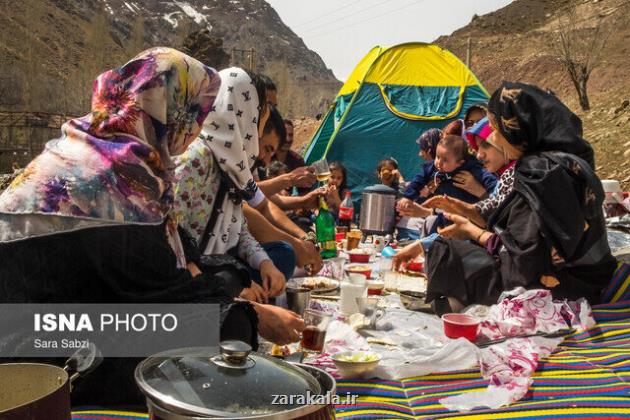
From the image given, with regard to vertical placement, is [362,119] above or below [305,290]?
above

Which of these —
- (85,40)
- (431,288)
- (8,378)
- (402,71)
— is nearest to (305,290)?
(431,288)

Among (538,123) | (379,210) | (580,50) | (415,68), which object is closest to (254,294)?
(538,123)

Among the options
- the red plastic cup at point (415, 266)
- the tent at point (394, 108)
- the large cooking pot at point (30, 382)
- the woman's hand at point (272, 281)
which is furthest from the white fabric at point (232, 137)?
the tent at point (394, 108)

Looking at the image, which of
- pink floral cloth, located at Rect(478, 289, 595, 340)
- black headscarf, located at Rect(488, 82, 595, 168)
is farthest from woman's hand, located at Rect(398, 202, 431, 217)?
pink floral cloth, located at Rect(478, 289, 595, 340)

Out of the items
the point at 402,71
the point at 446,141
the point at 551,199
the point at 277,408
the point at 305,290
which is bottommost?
the point at 305,290

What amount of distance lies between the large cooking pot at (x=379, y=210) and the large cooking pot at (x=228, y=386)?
3.72 m

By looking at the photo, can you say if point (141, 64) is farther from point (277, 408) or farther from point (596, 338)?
point (596, 338)

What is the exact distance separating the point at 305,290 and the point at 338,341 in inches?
13.1

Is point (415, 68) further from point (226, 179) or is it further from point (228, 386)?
point (228, 386)

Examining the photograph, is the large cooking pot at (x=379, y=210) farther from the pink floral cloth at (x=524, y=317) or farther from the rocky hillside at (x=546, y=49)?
the rocky hillside at (x=546, y=49)

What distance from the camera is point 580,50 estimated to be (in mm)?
33406

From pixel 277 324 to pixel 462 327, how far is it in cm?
91

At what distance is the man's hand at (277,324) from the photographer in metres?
1.88

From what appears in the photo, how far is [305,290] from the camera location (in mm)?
2607
